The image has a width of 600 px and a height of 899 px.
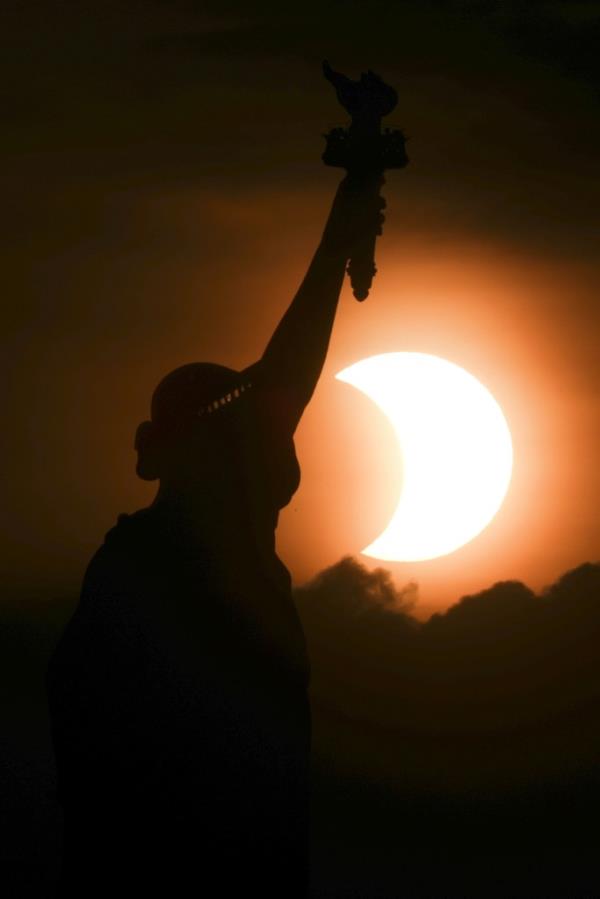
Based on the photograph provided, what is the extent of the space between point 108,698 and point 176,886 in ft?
3.13

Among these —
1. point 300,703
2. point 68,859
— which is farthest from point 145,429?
point 68,859

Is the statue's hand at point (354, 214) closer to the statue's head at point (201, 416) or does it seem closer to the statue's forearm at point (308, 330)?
the statue's forearm at point (308, 330)

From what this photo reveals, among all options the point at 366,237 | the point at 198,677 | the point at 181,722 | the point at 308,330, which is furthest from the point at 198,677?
the point at 366,237

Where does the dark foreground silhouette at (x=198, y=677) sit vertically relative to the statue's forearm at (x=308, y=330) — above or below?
below

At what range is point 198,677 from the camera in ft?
26.1

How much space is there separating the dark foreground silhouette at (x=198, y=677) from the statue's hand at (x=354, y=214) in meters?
0.01

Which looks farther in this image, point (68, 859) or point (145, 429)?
point (145, 429)

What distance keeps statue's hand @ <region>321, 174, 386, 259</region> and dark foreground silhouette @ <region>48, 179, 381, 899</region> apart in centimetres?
1

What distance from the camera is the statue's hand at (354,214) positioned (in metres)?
8.41

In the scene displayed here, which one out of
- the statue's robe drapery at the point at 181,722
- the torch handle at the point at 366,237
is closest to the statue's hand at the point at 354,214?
the torch handle at the point at 366,237

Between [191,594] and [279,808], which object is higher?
[191,594]

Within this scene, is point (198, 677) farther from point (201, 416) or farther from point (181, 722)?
point (201, 416)

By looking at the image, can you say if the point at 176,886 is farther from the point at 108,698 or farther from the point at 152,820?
the point at 108,698

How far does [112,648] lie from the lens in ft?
26.4
